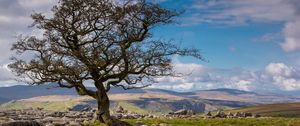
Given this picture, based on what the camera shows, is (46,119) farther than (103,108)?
No

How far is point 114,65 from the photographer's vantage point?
40562 mm

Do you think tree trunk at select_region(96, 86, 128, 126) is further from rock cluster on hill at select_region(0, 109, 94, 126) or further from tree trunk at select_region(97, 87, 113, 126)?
rock cluster on hill at select_region(0, 109, 94, 126)

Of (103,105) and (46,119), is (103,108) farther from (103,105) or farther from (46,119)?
(46,119)

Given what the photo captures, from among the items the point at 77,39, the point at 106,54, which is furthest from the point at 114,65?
the point at 77,39

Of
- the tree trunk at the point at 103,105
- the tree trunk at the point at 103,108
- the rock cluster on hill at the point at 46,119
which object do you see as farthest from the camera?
the tree trunk at the point at 103,105

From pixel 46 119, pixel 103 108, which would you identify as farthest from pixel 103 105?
pixel 46 119

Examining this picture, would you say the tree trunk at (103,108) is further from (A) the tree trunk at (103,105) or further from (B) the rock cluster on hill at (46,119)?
(B) the rock cluster on hill at (46,119)

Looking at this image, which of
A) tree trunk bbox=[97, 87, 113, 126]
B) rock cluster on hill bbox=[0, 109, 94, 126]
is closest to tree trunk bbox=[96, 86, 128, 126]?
tree trunk bbox=[97, 87, 113, 126]

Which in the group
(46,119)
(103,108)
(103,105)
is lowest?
(46,119)

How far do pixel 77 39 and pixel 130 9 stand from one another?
5882 millimetres

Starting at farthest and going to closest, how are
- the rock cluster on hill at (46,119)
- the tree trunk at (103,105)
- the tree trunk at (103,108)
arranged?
the tree trunk at (103,105) < the tree trunk at (103,108) < the rock cluster on hill at (46,119)

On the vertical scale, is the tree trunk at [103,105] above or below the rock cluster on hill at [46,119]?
above

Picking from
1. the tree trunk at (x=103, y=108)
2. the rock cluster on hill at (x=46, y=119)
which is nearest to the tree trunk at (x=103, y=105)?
the tree trunk at (x=103, y=108)

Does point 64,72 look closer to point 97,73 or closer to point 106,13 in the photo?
point 97,73
